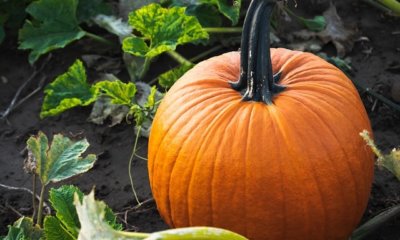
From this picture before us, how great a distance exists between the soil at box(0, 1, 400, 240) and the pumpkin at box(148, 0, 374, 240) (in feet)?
1.29

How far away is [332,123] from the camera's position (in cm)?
211

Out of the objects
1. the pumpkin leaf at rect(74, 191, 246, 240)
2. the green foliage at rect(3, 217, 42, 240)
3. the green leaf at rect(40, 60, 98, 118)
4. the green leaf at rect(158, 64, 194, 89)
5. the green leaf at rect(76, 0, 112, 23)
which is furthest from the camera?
the green leaf at rect(76, 0, 112, 23)

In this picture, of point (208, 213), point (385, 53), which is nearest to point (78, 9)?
point (385, 53)

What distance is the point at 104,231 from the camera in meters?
1.50

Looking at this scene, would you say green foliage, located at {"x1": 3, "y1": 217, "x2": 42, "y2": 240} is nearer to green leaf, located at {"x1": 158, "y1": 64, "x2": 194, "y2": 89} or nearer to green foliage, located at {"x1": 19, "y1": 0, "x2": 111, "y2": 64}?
green leaf, located at {"x1": 158, "y1": 64, "x2": 194, "y2": 89}

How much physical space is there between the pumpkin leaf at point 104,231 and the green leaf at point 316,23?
A: 204cm

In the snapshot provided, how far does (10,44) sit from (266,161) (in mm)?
2084

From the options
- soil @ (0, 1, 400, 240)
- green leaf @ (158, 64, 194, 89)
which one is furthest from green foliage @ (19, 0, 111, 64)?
green leaf @ (158, 64, 194, 89)

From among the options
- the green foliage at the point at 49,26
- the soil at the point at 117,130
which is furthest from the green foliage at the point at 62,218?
the green foliage at the point at 49,26

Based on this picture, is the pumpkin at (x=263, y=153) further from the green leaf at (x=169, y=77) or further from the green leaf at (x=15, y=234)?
the green leaf at (x=169, y=77)

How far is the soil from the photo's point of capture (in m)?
2.67

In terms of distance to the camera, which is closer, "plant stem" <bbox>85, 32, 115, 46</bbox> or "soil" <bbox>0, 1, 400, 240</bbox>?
"soil" <bbox>0, 1, 400, 240</bbox>

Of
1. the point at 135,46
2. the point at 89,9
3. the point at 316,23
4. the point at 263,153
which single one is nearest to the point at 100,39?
the point at 89,9

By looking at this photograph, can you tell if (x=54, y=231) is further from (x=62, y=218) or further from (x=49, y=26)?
(x=49, y=26)
